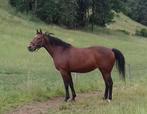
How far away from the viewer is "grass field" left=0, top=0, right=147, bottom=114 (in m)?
14.3

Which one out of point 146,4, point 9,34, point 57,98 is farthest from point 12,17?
point 146,4

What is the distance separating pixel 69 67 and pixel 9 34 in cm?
3689

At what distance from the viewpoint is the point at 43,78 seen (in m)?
24.6

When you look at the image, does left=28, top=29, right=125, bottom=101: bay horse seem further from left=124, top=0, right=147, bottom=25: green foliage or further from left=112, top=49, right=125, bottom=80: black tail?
left=124, top=0, right=147, bottom=25: green foliage

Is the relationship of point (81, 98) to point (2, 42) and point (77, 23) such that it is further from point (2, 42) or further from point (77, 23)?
point (77, 23)

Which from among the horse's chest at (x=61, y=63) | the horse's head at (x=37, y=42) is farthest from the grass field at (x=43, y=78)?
the horse's head at (x=37, y=42)

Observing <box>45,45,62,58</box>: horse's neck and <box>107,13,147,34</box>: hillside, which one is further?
<box>107,13,147,34</box>: hillside

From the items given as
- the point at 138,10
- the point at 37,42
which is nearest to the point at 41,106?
the point at 37,42

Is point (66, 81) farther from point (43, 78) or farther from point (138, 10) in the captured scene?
point (138, 10)

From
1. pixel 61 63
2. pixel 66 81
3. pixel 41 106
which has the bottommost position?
pixel 41 106

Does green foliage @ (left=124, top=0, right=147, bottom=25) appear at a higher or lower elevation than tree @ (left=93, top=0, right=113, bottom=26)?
lower

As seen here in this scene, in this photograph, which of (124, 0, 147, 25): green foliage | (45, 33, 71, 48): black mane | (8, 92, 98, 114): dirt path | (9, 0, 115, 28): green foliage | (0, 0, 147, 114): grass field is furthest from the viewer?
(124, 0, 147, 25): green foliage

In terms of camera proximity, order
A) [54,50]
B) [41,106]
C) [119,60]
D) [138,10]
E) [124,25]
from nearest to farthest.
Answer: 1. [41,106]
2. [119,60]
3. [54,50]
4. [124,25]
5. [138,10]

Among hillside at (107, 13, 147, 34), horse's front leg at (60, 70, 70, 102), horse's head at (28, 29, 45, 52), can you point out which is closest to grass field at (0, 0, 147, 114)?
horse's front leg at (60, 70, 70, 102)
